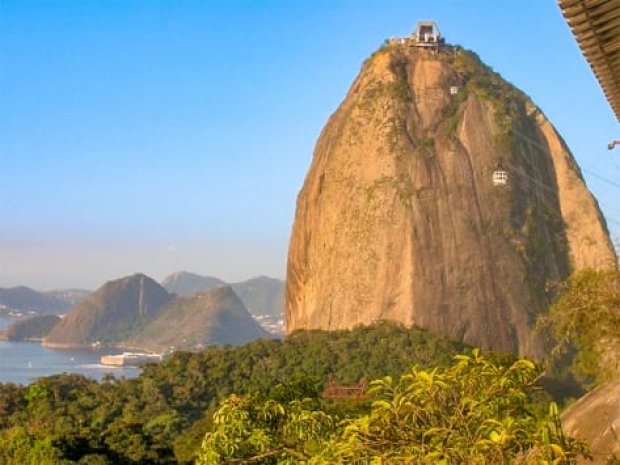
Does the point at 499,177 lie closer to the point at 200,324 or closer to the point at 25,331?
the point at 200,324

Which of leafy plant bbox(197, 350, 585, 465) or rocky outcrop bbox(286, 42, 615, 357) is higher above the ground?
rocky outcrop bbox(286, 42, 615, 357)

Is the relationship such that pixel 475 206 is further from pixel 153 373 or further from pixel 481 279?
pixel 153 373

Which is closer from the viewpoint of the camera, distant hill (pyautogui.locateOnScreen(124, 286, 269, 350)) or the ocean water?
the ocean water

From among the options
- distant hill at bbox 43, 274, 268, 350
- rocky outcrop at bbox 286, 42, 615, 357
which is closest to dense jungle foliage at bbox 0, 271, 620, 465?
rocky outcrop at bbox 286, 42, 615, 357

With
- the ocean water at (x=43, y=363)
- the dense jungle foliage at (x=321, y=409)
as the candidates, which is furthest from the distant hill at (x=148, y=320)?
the dense jungle foliage at (x=321, y=409)

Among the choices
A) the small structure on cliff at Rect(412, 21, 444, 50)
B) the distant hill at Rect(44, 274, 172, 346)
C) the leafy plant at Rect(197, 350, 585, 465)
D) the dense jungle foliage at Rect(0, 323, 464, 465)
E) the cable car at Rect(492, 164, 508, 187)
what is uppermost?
the small structure on cliff at Rect(412, 21, 444, 50)

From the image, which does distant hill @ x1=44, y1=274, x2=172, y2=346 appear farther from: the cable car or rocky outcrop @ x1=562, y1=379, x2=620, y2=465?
rocky outcrop @ x1=562, y1=379, x2=620, y2=465

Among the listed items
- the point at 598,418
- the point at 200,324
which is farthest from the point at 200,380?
the point at 200,324
